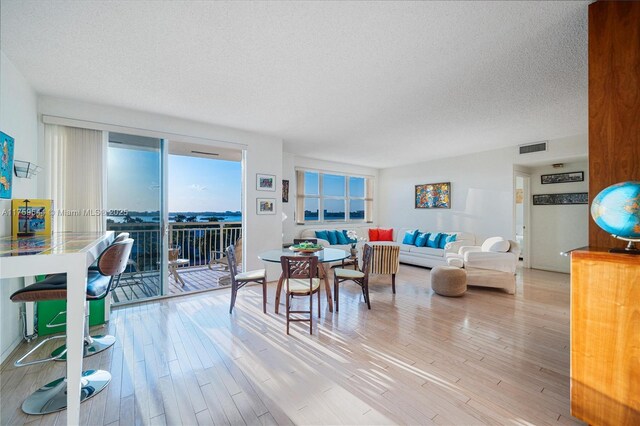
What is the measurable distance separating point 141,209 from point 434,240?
5.55m

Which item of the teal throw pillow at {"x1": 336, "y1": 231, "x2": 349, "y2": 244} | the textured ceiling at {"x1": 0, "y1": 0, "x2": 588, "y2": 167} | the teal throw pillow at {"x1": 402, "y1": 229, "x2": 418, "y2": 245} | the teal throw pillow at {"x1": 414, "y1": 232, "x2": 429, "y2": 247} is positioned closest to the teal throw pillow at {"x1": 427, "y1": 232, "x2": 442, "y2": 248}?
the teal throw pillow at {"x1": 414, "y1": 232, "x2": 429, "y2": 247}

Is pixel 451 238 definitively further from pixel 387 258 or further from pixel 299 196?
pixel 299 196

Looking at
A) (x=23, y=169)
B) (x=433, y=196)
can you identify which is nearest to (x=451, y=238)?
(x=433, y=196)

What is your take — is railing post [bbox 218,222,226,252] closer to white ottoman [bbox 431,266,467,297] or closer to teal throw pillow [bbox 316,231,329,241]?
teal throw pillow [bbox 316,231,329,241]

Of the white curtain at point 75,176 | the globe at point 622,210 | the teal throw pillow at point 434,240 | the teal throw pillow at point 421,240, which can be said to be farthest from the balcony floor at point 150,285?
the globe at point 622,210

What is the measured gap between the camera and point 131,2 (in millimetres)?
1769

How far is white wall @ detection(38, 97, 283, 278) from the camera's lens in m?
3.34

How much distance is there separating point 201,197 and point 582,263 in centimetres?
682

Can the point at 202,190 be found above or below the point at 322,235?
above

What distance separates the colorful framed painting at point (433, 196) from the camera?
665 cm

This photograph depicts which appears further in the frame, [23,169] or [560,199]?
[560,199]

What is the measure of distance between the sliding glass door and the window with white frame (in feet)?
10.6

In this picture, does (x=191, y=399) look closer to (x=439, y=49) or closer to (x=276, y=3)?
(x=276, y=3)

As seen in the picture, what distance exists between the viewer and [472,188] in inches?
244
